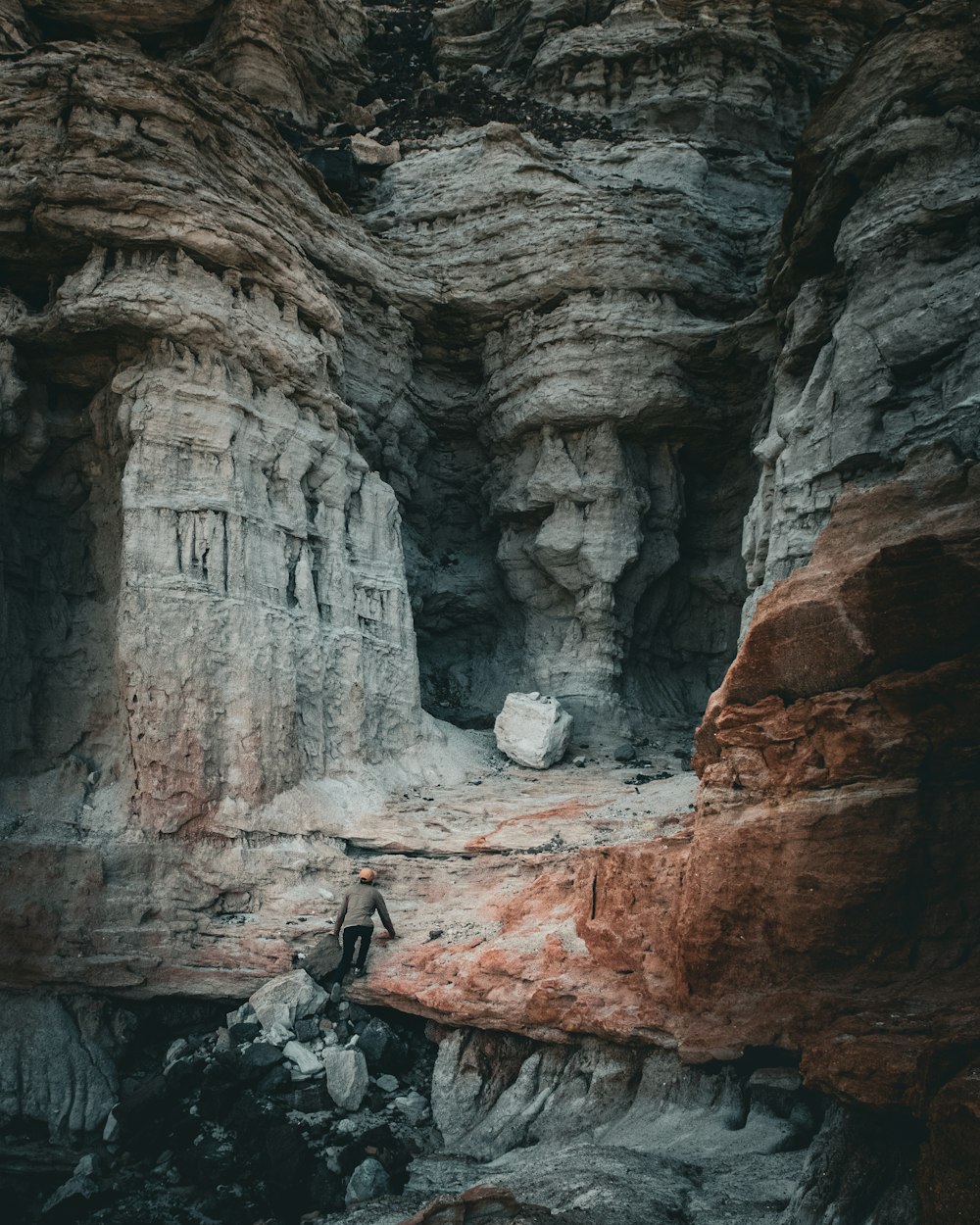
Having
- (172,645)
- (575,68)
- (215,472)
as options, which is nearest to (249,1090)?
(172,645)

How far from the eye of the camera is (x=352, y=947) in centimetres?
1017

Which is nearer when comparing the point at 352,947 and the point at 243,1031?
the point at 243,1031

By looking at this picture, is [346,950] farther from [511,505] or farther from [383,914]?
[511,505]

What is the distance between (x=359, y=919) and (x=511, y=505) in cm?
824

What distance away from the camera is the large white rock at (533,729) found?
45.9 ft

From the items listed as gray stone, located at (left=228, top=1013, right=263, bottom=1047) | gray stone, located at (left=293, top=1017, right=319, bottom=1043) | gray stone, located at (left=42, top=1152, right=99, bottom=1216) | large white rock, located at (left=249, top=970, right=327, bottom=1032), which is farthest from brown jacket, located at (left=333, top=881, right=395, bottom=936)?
gray stone, located at (left=42, top=1152, right=99, bottom=1216)

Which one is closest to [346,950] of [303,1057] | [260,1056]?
[303,1057]

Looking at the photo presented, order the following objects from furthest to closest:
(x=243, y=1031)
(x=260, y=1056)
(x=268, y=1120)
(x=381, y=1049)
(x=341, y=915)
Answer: (x=341, y=915) < (x=243, y=1031) < (x=381, y=1049) < (x=260, y=1056) < (x=268, y=1120)

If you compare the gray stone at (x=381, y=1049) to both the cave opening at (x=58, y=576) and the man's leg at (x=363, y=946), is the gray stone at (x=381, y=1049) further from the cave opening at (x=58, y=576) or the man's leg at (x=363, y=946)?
the cave opening at (x=58, y=576)

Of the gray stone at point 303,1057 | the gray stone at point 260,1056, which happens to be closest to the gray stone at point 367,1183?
the gray stone at point 303,1057

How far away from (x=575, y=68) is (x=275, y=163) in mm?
8128

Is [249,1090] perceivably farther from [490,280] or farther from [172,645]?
[490,280]

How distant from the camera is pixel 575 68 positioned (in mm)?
19578

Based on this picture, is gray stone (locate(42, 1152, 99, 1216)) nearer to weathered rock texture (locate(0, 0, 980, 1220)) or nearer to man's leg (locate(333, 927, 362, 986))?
weathered rock texture (locate(0, 0, 980, 1220))
